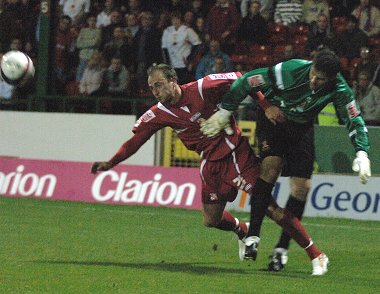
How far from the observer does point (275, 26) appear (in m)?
18.2

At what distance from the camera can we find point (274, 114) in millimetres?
8508

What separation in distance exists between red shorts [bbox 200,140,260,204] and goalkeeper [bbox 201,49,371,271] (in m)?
0.29

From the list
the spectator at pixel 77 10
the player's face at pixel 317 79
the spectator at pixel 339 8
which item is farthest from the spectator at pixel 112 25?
the player's face at pixel 317 79

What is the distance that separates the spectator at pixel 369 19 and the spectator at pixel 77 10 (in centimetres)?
543

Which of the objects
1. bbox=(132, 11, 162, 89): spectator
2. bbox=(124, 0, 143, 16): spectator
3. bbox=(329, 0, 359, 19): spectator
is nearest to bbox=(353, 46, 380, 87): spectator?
bbox=(329, 0, 359, 19): spectator

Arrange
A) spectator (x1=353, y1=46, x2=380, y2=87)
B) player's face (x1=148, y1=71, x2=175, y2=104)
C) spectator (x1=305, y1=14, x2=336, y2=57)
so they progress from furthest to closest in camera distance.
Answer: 1. spectator (x1=305, y1=14, x2=336, y2=57)
2. spectator (x1=353, y1=46, x2=380, y2=87)
3. player's face (x1=148, y1=71, x2=175, y2=104)

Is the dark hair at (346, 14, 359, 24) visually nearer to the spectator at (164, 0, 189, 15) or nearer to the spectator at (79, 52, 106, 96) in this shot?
the spectator at (164, 0, 189, 15)

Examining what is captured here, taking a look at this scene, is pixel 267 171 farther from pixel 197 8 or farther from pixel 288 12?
pixel 197 8

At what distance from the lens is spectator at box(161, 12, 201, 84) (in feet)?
58.4

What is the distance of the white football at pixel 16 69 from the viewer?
12250 mm

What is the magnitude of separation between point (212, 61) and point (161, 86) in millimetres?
8159

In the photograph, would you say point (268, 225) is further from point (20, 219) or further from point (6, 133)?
point (6, 133)

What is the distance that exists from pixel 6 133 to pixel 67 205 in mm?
2676

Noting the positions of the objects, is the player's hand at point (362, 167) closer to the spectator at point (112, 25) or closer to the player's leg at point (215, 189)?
the player's leg at point (215, 189)
